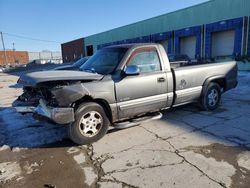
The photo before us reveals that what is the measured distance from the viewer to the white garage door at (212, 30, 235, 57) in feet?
57.8

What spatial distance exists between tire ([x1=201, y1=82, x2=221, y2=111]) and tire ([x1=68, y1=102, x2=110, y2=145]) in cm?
300

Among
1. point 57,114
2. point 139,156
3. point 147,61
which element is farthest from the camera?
point 147,61

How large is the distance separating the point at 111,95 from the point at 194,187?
2250 millimetres

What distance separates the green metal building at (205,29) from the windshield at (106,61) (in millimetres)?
14505

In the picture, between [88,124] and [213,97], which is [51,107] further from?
[213,97]

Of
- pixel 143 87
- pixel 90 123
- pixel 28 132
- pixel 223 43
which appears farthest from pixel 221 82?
pixel 223 43

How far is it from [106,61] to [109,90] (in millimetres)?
987


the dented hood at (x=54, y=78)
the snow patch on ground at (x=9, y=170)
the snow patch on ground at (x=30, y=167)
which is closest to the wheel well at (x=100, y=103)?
the dented hood at (x=54, y=78)

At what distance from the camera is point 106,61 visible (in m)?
5.07

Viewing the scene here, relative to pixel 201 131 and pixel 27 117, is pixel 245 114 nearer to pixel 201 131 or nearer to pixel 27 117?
pixel 201 131

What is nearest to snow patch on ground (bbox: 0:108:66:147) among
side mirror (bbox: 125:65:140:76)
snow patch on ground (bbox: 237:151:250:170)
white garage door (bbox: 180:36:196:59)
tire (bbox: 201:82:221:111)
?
side mirror (bbox: 125:65:140:76)

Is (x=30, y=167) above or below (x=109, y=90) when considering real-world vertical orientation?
below

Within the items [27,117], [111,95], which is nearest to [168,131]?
[111,95]

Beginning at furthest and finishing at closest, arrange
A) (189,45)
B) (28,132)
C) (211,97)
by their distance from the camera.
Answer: (189,45) → (211,97) → (28,132)
